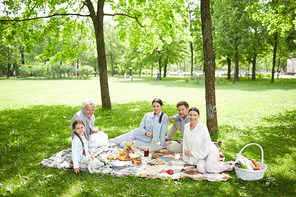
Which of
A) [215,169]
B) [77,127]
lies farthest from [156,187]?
[77,127]

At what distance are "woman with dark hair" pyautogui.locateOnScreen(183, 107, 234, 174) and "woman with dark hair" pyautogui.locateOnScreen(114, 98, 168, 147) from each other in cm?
129

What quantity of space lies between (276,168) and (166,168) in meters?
2.86

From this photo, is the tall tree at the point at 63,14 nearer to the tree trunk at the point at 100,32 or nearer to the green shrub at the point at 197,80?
the tree trunk at the point at 100,32

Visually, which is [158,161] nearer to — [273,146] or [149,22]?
[273,146]

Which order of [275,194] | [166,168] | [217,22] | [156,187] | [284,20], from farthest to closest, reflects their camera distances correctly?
1. [217,22]
2. [284,20]
3. [166,168]
4. [156,187]
5. [275,194]

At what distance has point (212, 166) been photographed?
15.0ft

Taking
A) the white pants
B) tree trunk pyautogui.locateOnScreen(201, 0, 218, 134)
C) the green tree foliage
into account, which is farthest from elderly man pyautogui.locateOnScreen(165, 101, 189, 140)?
the green tree foliage

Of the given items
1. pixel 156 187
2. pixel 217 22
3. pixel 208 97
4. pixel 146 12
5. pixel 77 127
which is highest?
pixel 217 22

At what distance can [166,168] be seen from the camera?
16.3 feet

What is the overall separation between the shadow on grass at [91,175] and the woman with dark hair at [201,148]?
42 centimetres

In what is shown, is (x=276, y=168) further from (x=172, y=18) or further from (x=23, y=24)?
(x=23, y=24)

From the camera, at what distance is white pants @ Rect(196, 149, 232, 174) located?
4570 millimetres

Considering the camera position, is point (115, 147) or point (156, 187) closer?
point (156, 187)

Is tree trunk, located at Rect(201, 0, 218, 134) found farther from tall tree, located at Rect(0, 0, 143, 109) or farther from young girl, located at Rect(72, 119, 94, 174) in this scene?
tall tree, located at Rect(0, 0, 143, 109)
